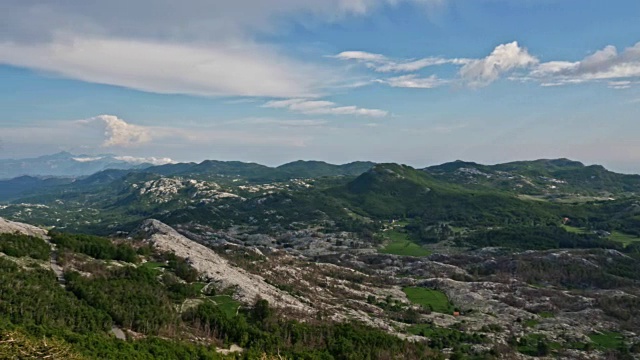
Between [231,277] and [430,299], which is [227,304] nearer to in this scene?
[231,277]

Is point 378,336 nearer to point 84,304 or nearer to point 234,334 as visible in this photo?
point 234,334

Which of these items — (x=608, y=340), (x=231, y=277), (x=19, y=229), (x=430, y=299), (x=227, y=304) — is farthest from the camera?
(x=430, y=299)

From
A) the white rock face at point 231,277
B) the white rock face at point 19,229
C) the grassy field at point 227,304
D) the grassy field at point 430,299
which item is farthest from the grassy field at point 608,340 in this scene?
the white rock face at point 19,229

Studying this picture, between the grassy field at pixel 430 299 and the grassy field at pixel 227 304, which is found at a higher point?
the grassy field at pixel 227 304

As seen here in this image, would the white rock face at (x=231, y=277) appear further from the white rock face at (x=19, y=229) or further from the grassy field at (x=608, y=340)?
the grassy field at (x=608, y=340)

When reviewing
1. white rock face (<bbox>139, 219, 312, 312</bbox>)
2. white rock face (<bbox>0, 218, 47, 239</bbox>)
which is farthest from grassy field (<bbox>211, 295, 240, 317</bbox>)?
white rock face (<bbox>0, 218, 47, 239</bbox>)

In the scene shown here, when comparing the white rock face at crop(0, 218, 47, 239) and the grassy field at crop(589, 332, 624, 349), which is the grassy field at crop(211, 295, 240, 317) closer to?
the white rock face at crop(0, 218, 47, 239)

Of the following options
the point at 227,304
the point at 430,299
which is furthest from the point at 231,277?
the point at 430,299
